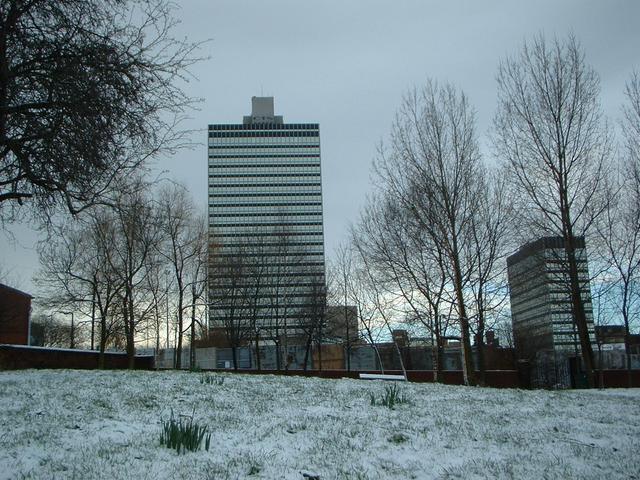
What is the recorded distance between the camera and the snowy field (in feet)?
17.2

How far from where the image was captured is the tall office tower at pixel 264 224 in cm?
4044

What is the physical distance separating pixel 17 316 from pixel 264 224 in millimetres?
22333

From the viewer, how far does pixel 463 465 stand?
220 inches

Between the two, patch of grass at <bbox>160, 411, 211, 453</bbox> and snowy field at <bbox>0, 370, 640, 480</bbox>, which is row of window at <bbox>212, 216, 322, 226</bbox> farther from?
patch of grass at <bbox>160, 411, 211, 453</bbox>

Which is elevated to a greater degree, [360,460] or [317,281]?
[317,281]

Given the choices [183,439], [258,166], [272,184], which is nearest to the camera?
[183,439]

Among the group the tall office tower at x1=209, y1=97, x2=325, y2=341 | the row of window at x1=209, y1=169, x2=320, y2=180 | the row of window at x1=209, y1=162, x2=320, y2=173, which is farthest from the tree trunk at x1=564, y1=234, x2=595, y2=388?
the row of window at x1=209, y1=169, x2=320, y2=180

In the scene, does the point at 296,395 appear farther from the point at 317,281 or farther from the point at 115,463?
the point at 317,281

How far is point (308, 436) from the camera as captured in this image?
262 inches

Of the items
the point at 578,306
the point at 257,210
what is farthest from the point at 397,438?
the point at 257,210

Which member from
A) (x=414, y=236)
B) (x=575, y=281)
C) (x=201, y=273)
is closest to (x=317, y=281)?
(x=201, y=273)

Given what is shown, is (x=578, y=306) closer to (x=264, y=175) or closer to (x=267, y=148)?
(x=267, y=148)

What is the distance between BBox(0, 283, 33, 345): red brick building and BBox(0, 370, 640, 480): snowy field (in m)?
42.6

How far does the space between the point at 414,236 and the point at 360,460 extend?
53.8 feet
